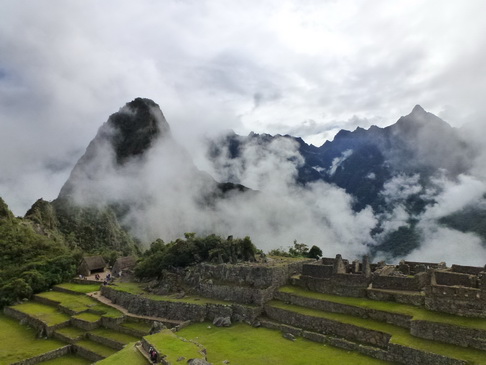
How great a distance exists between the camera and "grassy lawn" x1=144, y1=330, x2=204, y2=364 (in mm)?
16641

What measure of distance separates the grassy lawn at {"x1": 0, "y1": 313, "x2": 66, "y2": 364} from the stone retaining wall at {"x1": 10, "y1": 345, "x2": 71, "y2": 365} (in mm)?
683

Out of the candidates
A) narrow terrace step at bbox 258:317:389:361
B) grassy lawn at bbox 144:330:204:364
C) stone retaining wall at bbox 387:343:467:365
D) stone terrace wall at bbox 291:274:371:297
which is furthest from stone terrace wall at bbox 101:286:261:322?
stone retaining wall at bbox 387:343:467:365

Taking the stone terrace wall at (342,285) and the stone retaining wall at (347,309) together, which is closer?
the stone retaining wall at (347,309)

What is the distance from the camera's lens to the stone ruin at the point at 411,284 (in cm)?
1747

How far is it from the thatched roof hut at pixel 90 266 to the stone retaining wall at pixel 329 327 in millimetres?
29418

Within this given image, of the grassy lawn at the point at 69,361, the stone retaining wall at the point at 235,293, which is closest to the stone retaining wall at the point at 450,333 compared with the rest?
the stone retaining wall at the point at 235,293

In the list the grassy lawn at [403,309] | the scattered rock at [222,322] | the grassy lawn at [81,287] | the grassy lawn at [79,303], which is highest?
the grassy lawn at [403,309]

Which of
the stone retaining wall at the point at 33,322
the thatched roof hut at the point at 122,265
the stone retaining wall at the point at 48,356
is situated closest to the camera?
the stone retaining wall at the point at 48,356

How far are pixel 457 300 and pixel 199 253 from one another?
2252 centimetres

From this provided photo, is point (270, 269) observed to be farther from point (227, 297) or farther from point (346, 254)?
point (346, 254)

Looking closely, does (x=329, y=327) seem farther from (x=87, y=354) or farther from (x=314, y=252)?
(x=314, y=252)

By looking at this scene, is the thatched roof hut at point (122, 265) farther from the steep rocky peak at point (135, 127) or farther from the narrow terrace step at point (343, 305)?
the steep rocky peak at point (135, 127)

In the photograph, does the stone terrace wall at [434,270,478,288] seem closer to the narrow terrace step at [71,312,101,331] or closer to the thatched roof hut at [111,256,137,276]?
the narrow terrace step at [71,312,101,331]

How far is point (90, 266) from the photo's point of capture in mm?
45750
